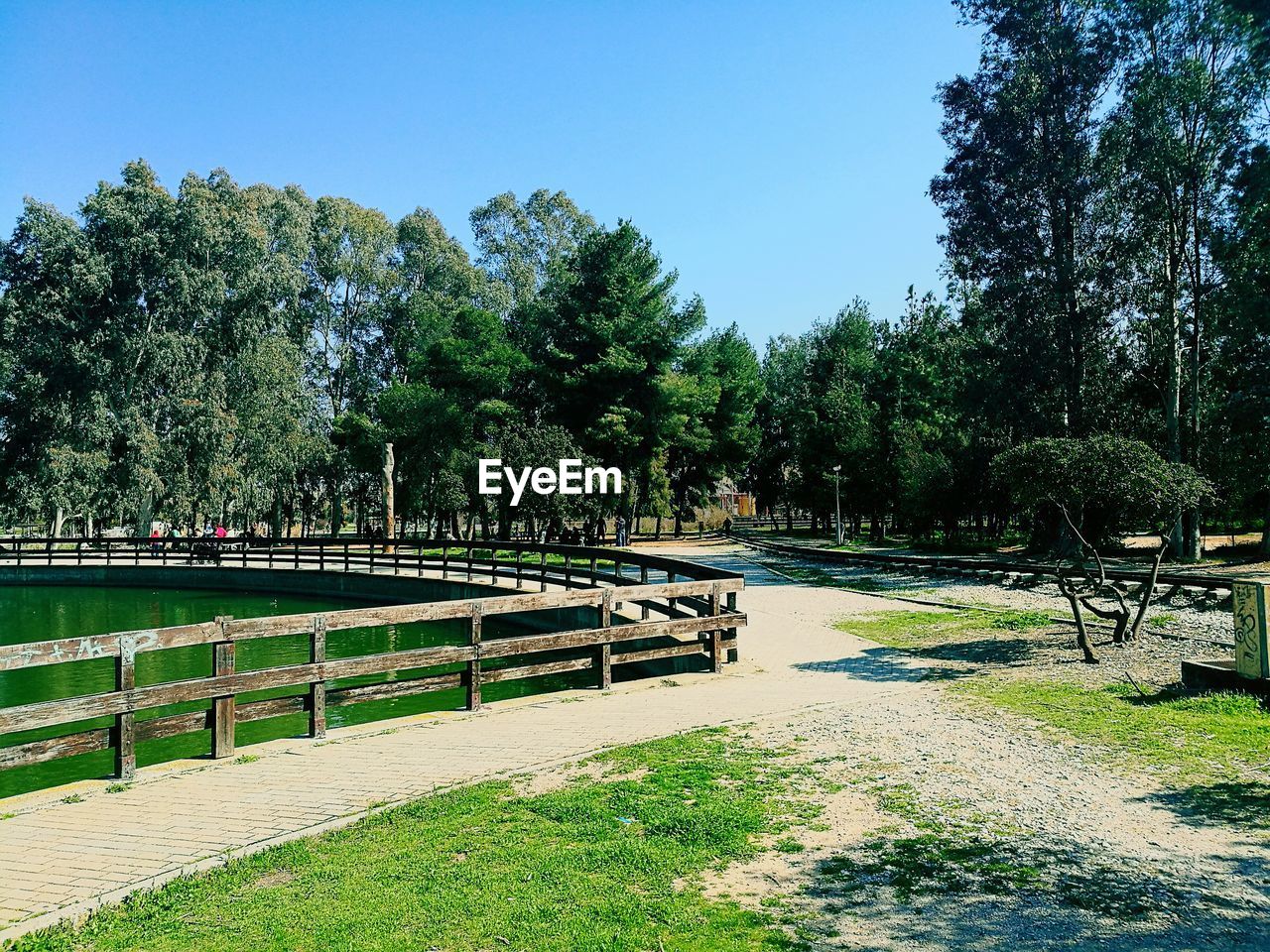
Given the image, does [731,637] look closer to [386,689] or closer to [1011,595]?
[386,689]

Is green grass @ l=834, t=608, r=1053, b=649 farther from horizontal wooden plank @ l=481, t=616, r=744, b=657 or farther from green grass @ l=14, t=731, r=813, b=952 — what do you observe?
green grass @ l=14, t=731, r=813, b=952

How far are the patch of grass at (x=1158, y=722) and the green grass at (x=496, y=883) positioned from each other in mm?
2939

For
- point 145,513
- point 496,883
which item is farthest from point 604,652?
point 145,513

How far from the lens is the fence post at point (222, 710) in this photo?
24.0 feet

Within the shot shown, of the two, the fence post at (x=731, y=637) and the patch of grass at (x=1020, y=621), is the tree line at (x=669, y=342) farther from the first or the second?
the fence post at (x=731, y=637)

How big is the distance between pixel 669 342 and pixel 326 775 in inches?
1716

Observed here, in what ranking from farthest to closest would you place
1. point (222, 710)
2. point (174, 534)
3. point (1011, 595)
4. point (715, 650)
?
point (174, 534), point (1011, 595), point (715, 650), point (222, 710)

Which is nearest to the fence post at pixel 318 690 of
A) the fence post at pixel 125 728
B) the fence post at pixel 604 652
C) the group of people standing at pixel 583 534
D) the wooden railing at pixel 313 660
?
the wooden railing at pixel 313 660

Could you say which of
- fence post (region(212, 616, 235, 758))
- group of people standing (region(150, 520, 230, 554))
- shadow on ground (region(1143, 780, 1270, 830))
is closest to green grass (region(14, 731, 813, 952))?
shadow on ground (region(1143, 780, 1270, 830))

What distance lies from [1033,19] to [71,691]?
105 feet

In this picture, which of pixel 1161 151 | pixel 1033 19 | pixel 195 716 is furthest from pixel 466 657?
pixel 1033 19

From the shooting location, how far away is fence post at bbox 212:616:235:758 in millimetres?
7305

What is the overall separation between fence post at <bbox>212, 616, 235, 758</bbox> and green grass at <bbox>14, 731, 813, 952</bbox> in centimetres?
245

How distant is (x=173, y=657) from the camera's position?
1734 centimetres
